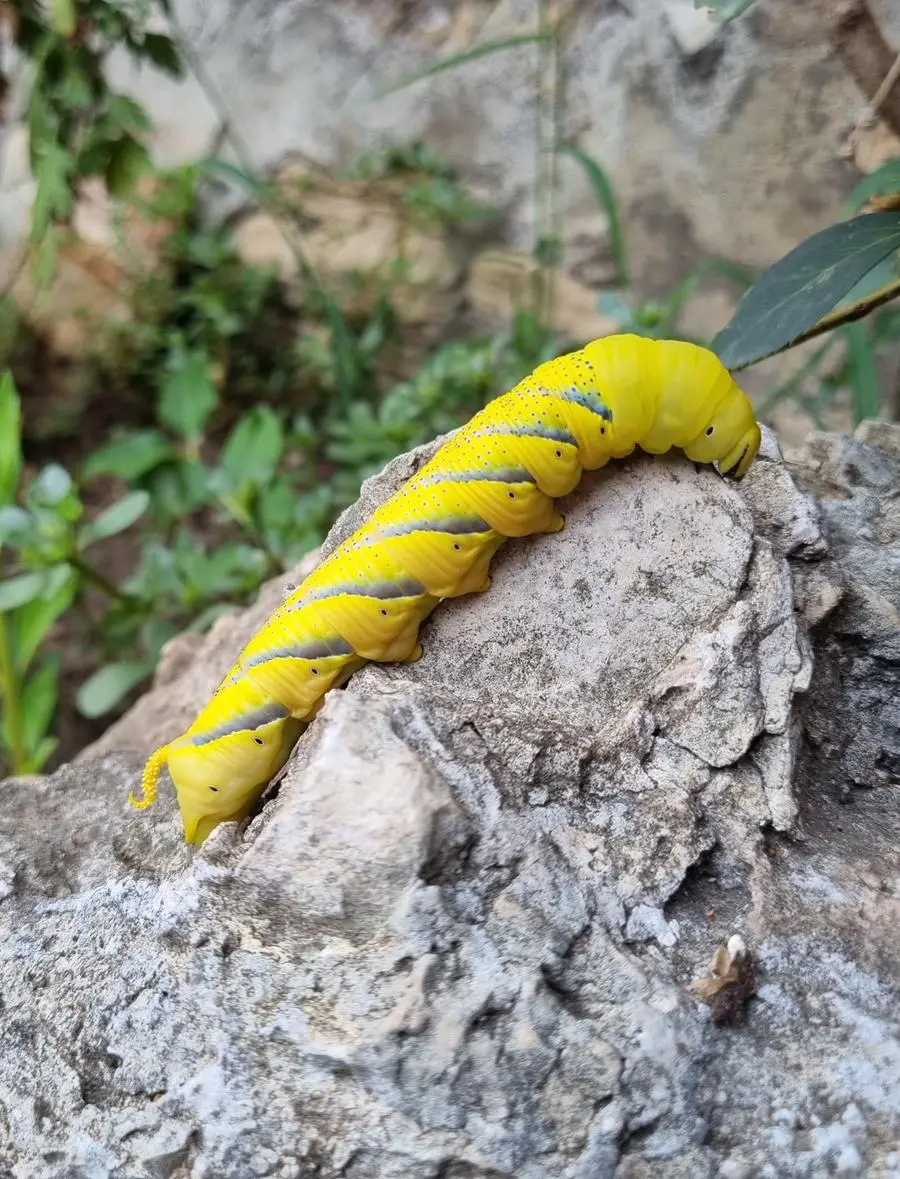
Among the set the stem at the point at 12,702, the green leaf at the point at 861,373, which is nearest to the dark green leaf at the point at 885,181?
the green leaf at the point at 861,373

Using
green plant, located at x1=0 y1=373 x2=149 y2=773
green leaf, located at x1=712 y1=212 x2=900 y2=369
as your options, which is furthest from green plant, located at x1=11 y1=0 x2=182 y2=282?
green leaf, located at x1=712 y1=212 x2=900 y2=369

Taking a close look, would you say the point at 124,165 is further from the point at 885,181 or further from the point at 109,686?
the point at 885,181

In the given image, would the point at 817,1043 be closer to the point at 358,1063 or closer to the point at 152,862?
the point at 358,1063

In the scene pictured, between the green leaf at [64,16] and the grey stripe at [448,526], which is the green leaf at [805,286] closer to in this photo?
the grey stripe at [448,526]

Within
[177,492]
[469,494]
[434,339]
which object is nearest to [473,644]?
[469,494]

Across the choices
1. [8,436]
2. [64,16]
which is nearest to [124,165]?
[64,16]

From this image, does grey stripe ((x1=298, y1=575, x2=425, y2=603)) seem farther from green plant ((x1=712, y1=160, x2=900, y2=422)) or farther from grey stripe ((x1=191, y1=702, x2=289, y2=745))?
green plant ((x1=712, y1=160, x2=900, y2=422))
